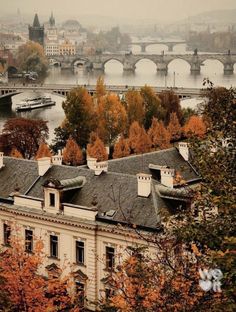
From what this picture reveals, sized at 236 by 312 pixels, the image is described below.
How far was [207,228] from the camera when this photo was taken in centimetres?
1184

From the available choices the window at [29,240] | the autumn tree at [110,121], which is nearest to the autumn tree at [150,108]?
the autumn tree at [110,121]

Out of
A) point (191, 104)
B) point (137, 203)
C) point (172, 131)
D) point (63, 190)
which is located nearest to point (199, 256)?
point (137, 203)

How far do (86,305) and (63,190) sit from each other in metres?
3.47

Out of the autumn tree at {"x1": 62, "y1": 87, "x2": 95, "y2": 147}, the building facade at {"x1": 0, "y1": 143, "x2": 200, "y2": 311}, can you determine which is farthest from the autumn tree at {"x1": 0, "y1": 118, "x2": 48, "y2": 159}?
the building facade at {"x1": 0, "y1": 143, "x2": 200, "y2": 311}

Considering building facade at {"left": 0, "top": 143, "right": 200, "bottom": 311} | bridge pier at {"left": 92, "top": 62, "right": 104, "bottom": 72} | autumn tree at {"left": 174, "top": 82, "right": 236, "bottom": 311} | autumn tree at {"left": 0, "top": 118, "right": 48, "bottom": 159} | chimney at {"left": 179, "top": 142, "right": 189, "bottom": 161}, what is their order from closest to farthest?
1. autumn tree at {"left": 174, "top": 82, "right": 236, "bottom": 311}
2. building facade at {"left": 0, "top": 143, "right": 200, "bottom": 311}
3. chimney at {"left": 179, "top": 142, "right": 189, "bottom": 161}
4. autumn tree at {"left": 0, "top": 118, "right": 48, "bottom": 159}
5. bridge pier at {"left": 92, "top": 62, "right": 104, "bottom": 72}

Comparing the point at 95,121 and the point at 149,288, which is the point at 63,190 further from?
the point at 95,121

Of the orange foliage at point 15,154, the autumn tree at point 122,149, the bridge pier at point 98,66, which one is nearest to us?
the orange foliage at point 15,154

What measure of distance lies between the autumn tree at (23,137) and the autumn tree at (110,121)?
13.2 feet

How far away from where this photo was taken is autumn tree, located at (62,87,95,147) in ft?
169

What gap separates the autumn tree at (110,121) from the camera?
52125 mm

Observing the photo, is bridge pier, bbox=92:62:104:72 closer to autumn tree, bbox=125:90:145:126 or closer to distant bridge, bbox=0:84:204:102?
distant bridge, bbox=0:84:204:102

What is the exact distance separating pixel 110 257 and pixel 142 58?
5196 inches

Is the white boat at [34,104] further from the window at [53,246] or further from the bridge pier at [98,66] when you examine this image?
the bridge pier at [98,66]

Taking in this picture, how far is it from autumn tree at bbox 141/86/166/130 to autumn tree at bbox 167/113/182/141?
289cm
